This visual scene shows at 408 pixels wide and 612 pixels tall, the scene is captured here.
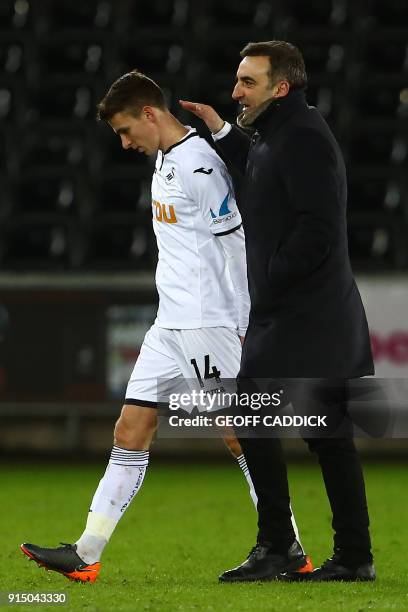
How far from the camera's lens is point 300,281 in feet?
15.0

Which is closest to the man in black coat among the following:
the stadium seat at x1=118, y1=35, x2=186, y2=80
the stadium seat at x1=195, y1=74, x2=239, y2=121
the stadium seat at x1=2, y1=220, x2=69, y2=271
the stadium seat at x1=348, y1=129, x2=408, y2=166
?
the stadium seat at x1=2, y1=220, x2=69, y2=271

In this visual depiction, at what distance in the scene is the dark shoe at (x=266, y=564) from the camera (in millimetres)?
4793

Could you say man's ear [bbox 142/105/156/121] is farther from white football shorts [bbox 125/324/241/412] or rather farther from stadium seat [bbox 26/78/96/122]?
stadium seat [bbox 26/78/96/122]

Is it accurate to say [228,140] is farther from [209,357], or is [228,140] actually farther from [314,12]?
[314,12]

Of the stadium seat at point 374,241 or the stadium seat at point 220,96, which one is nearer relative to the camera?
the stadium seat at point 374,241

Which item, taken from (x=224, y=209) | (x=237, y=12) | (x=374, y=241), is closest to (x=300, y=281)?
(x=224, y=209)

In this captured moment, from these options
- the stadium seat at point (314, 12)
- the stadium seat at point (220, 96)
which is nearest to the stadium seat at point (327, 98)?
the stadium seat at point (220, 96)

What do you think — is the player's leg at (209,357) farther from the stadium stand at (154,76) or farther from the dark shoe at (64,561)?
the stadium stand at (154,76)

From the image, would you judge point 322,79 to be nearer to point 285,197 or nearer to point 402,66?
point 402,66

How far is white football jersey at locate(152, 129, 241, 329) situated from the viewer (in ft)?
16.0

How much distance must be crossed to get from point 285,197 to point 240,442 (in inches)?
37.9

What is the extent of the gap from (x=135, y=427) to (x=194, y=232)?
0.80 meters

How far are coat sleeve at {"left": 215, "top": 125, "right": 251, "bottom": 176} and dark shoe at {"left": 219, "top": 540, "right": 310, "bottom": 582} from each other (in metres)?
1.47

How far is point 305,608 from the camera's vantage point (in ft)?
13.6
